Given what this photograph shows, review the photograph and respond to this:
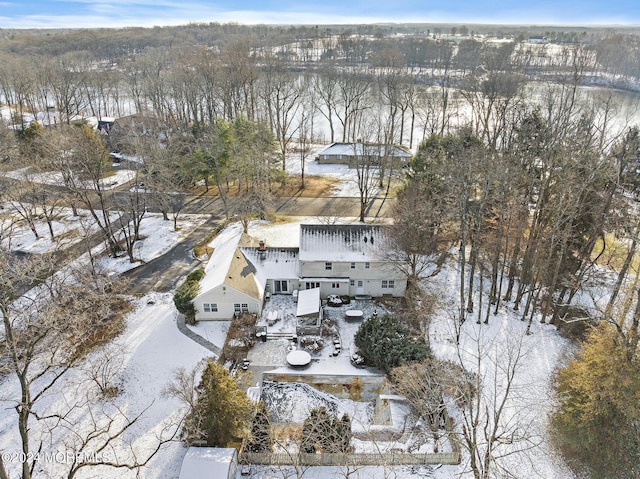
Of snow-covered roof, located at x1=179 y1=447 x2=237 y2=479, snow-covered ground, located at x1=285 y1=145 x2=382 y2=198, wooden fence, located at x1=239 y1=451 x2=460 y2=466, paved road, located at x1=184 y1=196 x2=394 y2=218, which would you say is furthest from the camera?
snow-covered ground, located at x1=285 y1=145 x2=382 y2=198

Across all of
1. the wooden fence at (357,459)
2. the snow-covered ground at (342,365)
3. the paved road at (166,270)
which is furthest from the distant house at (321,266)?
the wooden fence at (357,459)

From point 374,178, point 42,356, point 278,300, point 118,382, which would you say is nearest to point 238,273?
point 278,300

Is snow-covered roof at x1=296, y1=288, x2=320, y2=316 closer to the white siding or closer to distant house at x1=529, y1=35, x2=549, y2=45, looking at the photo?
the white siding

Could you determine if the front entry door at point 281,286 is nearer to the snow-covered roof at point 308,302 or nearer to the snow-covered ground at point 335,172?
the snow-covered roof at point 308,302

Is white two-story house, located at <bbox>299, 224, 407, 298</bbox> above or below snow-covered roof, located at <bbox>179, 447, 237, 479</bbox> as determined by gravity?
above

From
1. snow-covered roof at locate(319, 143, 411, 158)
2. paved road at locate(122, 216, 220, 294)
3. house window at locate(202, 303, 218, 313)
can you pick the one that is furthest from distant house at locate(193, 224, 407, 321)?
snow-covered roof at locate(319, 143, 411, 158)

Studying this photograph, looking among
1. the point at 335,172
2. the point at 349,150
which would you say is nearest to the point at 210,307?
the point at 335,172
